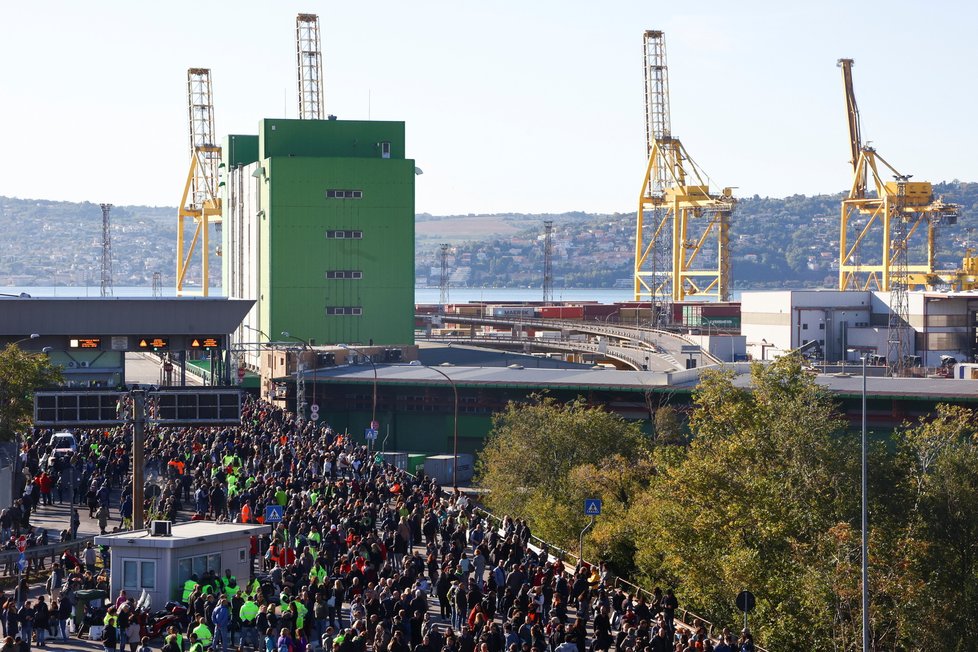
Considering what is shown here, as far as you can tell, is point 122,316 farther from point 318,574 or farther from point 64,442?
point 318,574

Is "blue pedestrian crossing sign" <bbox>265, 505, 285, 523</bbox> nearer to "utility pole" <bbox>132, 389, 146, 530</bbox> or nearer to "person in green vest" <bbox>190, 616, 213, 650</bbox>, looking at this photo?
"utility pole" <bbox>132, 389, 146, 530</bbox>

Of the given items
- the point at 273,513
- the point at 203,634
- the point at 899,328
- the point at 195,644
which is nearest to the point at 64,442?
the point at 273,513

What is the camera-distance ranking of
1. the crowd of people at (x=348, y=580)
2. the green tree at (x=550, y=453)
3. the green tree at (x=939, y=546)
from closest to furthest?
the crowd of people at (x=348, y=580) < the green tree at (x=939, y=546) < the green tree at (x=550, y=453)

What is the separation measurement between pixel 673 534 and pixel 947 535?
20.7 ft

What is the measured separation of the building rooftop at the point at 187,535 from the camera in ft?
87.2

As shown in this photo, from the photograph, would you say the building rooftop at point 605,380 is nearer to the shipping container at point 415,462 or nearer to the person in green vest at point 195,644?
the shipping container at point 415,462

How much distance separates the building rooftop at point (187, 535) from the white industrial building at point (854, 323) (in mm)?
72007

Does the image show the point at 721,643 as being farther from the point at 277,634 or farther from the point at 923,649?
the point at 923,649

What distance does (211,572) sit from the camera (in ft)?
88.5

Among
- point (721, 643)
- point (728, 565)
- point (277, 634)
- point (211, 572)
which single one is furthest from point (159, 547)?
point (728, 565)

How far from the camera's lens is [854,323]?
4154 inches

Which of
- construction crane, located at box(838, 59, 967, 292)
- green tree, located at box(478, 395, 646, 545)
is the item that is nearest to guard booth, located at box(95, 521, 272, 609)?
green tree, located at box(478, 395, 646, 545)

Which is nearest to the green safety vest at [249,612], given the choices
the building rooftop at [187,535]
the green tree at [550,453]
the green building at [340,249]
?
the building rooftop at [187,535]

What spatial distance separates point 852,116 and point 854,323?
45.0 m
